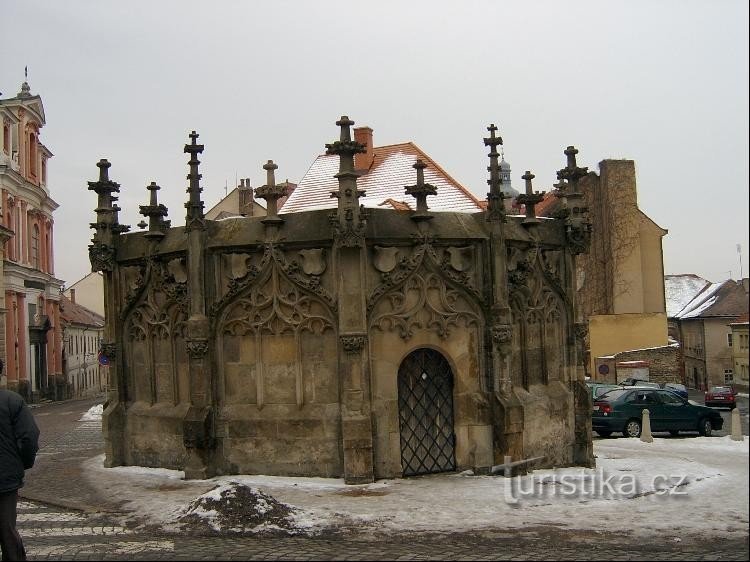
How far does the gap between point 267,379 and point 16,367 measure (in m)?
39.0

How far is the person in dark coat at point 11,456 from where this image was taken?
340 inches

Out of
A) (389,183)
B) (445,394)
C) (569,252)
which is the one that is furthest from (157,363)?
(389,183)

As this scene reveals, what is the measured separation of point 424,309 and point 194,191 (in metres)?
4.52

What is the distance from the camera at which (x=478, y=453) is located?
578 inches

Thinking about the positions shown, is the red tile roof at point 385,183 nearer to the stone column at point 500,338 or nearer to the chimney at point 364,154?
the chimney at point 364,154

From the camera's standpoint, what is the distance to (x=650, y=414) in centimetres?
2348

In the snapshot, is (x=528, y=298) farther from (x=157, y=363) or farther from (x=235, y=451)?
(x=157, y=363)

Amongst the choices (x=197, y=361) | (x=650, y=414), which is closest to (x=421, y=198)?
(x=197, y=361)

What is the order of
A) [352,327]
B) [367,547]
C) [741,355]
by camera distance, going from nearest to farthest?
[741,355], [367,547], [352,327]

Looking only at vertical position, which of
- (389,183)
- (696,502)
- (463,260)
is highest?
(389,183)

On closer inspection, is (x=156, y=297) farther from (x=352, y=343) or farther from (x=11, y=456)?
(x=11, y=456)

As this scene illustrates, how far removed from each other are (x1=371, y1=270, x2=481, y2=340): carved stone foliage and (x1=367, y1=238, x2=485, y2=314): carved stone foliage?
13cm

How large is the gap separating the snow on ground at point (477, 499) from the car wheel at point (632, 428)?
706cm

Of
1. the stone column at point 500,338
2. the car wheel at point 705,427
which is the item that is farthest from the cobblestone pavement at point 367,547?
the car wheel at point 705,427
